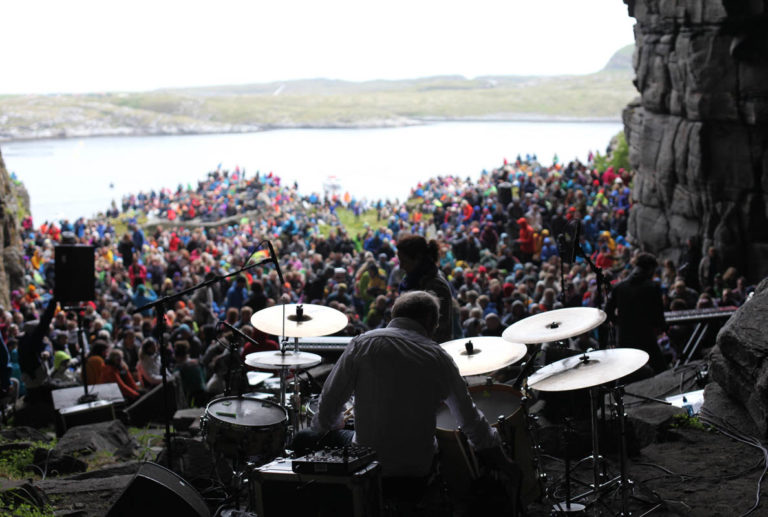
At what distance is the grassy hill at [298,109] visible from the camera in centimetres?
11412

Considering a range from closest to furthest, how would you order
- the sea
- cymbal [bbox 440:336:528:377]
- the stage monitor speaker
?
1. cymbal [bbox 440:336:528:377]
2. the stage monitor speaker
3. the sea

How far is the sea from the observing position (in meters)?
58.9

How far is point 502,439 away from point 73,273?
5.74m

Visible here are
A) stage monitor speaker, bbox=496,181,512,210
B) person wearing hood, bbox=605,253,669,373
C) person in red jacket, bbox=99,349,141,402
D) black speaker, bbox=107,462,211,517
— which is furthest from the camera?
stage monitor speaker, bbox=496,181,512,210

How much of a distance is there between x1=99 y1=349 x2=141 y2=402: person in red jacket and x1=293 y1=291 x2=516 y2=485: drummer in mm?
6259

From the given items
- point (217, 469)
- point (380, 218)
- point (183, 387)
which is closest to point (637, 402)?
point (217, 469)

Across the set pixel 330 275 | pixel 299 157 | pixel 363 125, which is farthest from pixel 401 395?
pixel 363 125

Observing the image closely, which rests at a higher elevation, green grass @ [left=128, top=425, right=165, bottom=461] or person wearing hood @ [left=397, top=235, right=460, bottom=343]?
person wearing hood @ [left=397, top=235, right=460, bottom=343]

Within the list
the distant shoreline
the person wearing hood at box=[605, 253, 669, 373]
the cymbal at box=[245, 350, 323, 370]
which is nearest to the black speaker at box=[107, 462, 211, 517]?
the cymbal at box=[245, 350, 323, 370]

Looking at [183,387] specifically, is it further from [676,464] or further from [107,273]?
[107,273]

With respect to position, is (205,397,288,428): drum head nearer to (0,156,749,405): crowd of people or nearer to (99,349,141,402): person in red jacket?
(0,156,749,405): crowd of people

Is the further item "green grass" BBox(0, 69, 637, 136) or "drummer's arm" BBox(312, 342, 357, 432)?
"green grass" BBox(0, 69, 637, 136)

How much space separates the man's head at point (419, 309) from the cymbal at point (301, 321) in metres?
1.96

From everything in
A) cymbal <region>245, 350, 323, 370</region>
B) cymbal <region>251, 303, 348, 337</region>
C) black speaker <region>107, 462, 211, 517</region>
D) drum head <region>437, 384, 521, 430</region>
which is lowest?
black speaker <region>107, 462, 211, 517</region>
